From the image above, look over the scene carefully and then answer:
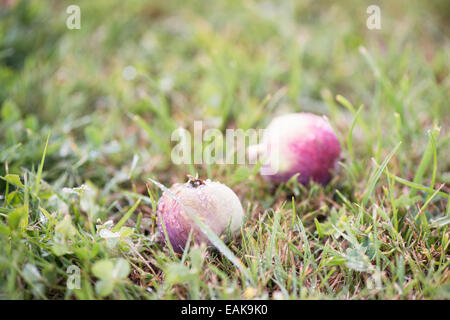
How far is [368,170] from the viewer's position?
167 centimetres

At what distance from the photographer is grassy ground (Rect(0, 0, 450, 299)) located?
1.22 meters

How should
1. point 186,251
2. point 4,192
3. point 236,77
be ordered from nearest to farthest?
1. point 186,251
2. point 4,192
3. point 236,77

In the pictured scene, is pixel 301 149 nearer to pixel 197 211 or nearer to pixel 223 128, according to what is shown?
pixel 197 211

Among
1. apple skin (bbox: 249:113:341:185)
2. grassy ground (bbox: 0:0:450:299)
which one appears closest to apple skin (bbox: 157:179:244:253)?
grassy ground (bbox: 0:0:450:299)

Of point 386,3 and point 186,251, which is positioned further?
point 386,3

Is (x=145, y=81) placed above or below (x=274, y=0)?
below

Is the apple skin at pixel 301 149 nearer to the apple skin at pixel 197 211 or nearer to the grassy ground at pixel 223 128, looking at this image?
the grassy ground at pixel 223 128

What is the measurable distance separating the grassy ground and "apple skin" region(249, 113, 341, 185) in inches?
3.5

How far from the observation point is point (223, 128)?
208 centimetres

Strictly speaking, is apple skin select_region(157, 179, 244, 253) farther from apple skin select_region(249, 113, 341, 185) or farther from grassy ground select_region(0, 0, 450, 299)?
apple skin select_region(249, 113, 341, 185)

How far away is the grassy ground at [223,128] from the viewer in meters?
1.22
